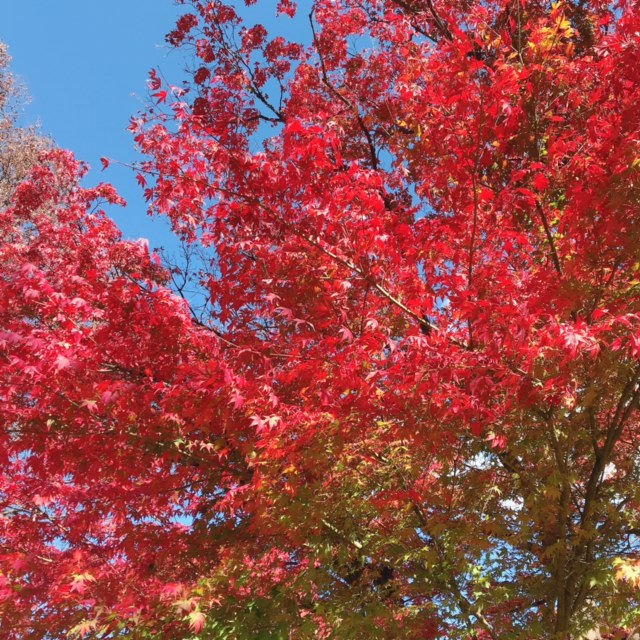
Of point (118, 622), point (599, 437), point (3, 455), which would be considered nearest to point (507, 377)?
point (599, 437)

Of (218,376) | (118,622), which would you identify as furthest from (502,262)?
(118,622)

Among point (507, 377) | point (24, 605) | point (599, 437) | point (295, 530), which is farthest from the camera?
point (24, 605)

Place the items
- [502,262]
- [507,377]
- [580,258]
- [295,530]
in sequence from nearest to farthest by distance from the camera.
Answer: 1. [507,377]
2. [580,258]
3. [295,530]
4. [502,262]

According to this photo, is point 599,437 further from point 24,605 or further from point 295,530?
point 24,605

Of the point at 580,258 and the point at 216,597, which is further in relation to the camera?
the point at 216,597

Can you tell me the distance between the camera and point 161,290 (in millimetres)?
4996

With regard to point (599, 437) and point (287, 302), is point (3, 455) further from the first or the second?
point (599, 437)

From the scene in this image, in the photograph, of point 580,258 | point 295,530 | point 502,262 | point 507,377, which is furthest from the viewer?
point 502,262

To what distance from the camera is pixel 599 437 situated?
4844 mm

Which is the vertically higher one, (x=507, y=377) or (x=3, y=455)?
(x=507, y=377)

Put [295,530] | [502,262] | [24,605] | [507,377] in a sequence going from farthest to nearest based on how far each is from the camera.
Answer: [24,605] → [502,262] → [295,530] → [507,377]

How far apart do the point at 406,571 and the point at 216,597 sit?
5.42ft

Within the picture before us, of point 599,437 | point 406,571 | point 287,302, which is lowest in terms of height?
point 406,571

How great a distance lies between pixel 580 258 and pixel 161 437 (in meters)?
3.66
